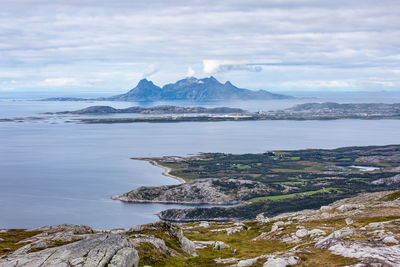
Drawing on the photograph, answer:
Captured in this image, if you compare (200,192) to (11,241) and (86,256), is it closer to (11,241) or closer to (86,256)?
(11,241)

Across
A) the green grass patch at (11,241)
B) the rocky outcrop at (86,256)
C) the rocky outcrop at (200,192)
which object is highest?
the rocky outcrop at (86,256)

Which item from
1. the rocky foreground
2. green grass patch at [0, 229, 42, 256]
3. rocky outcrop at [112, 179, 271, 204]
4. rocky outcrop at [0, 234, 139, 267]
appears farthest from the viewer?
rocky outcrop at [112, 179, 271, 204]

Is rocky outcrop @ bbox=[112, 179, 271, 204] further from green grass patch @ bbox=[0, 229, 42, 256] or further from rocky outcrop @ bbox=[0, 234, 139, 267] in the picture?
rocky outcrop @ bbox=[0, 234, 139, 267]

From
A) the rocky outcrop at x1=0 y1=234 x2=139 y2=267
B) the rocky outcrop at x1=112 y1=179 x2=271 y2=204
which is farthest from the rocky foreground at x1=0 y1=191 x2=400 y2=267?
the rocky outcrop at x1=112 y1=179 x2=271 y2=204

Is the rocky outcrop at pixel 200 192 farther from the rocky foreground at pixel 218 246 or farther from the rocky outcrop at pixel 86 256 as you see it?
the rocky outcrop at pixel 86 256

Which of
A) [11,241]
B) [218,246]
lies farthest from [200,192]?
[11,241]

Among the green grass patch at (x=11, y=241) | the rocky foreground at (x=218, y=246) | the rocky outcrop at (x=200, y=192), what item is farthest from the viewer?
the rocky outcrop at (x=200, y=192)

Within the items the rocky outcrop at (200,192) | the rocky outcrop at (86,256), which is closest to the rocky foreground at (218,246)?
the rocky outcrop at (86,256)
